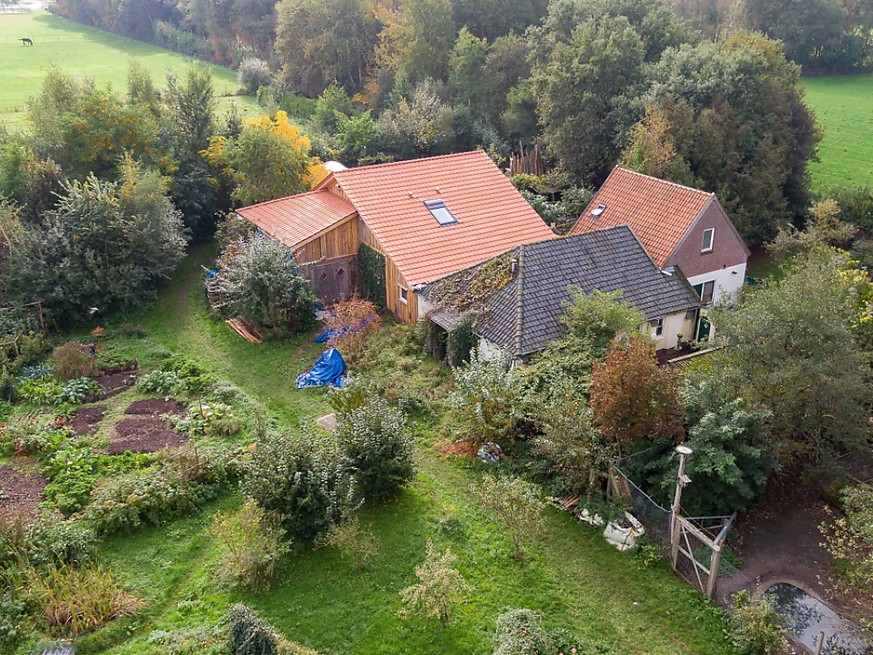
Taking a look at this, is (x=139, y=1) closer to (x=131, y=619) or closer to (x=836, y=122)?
(x=836, y=122)

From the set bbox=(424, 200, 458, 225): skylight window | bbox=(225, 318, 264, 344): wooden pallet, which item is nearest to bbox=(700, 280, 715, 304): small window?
bbox=(424, 200, 458, 225): skylight window

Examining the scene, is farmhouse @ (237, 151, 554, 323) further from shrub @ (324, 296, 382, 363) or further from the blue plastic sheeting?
the blue plastic sheeting

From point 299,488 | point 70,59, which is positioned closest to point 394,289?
point 299,488

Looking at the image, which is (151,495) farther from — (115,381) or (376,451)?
(115,381)

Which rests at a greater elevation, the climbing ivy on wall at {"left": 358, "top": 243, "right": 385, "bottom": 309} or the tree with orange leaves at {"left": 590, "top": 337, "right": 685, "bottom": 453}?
the tree with orange leaves at {"left": 590, "top": 337, "right": 685, "bottom": 453}

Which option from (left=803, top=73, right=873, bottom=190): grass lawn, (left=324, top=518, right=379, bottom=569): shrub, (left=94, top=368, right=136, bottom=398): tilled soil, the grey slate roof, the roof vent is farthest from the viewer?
(left=803, top=73, right=873, bottom=190): grass lawn

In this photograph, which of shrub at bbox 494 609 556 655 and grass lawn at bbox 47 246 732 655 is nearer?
shrub at bbox 494 609 556 655

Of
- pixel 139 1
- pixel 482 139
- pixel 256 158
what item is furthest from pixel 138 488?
pixel 139 1

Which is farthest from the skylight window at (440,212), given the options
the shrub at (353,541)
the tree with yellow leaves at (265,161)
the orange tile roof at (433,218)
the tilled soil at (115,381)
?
the shrub at (353,541)
